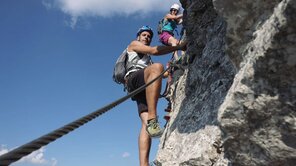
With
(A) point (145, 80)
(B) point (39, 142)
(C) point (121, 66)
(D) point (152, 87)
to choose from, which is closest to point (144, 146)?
(D) point (152, 87)

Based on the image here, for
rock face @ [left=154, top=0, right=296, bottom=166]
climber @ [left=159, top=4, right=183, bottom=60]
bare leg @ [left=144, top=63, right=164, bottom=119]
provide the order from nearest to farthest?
1. rock face @ [left=154, top=0, right=296, bottom=166]
2. bare leg @ [left=144, top=63, right=164, bottom=119]
3. climber @ [left=159, top=4, right=183, bottom=60]

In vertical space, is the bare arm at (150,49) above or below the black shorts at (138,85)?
above

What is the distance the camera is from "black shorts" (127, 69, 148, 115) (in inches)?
270

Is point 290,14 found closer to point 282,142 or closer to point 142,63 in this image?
point 282,142

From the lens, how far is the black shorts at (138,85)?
6867mm

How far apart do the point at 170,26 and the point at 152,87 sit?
4067 mm

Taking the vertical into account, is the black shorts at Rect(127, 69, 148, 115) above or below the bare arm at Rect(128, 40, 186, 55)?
below

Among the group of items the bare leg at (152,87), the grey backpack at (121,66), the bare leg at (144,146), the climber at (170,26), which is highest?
the climber at (170,26)

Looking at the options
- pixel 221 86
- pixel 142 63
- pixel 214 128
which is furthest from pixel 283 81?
pixel 142 63

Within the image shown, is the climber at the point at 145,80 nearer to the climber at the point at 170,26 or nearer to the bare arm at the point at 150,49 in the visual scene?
the bare arm at the point at 150,49

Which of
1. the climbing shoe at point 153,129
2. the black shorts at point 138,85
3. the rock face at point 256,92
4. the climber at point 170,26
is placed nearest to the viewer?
the rock face at point 256,92

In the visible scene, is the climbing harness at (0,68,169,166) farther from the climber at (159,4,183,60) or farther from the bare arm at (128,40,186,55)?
the climber at (159,4,183,60)

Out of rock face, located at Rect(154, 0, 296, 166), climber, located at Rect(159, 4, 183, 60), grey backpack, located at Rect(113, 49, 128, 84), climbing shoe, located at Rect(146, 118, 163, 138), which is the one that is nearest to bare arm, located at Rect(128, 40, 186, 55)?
grey backpack, located at Rect(113, 49, 128, 84)

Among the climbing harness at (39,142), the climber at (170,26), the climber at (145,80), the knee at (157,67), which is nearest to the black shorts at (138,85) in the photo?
the climber at (145,80)
